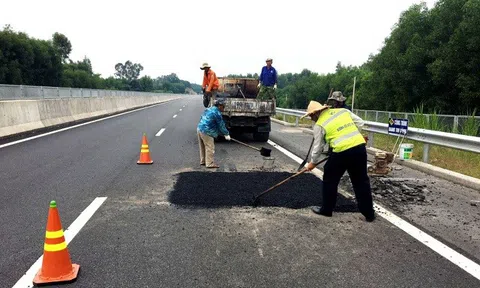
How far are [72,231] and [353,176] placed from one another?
341 cm

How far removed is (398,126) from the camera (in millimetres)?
8203

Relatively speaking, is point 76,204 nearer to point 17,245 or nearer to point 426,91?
point 17,245

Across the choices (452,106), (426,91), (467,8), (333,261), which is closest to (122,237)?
(333,261)

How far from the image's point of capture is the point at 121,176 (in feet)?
21.5

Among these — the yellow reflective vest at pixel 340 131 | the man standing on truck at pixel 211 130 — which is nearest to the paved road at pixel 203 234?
the man standing on truck at pixel 211 130

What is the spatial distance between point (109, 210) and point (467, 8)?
94.9ft

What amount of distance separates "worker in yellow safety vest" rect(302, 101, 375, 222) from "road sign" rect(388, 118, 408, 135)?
395 centimetres

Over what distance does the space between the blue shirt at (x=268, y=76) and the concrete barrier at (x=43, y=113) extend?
25.8ft

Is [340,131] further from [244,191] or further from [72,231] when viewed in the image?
[72,231]

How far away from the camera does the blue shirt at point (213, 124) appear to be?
24.8 ft

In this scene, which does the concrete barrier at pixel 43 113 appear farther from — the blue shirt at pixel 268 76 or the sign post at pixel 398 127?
the sign post at pixel 398 127

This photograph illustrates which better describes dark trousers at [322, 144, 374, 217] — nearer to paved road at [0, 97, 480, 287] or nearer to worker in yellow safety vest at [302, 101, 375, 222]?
worker in yellow safety vest at [302, 101, 375, 222]

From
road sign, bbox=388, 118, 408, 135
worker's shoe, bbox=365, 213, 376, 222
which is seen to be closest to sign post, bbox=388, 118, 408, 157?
road sign, bbox=388, 118, 408, 135

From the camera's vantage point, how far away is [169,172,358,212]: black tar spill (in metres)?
5.14
